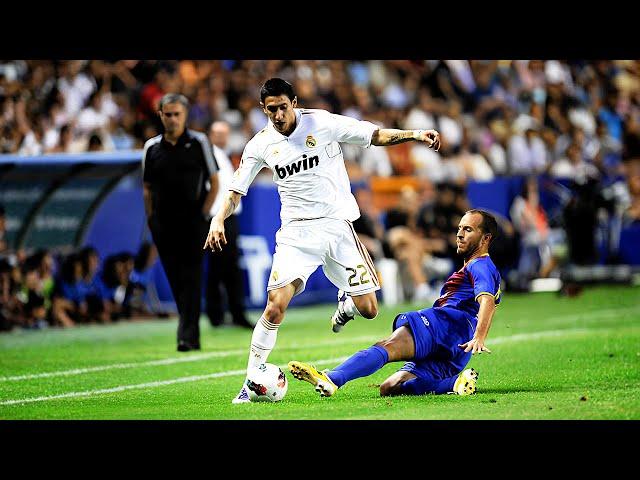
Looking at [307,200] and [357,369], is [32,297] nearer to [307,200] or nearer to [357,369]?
[307,200]

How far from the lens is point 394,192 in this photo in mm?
20734

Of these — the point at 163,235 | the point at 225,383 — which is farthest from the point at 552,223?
the point at 225,383

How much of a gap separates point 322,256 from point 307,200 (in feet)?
1.35

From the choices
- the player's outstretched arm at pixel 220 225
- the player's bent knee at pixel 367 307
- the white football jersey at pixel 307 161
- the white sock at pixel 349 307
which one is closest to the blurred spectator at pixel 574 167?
the white sock at pixel 349 307

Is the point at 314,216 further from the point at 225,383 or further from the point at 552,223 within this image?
the point at 552,223

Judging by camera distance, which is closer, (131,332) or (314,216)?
(314,216)

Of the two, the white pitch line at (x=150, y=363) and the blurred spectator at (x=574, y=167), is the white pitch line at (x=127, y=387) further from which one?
the blurred spectator at (x=574, y=167)

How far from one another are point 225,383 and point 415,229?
9.09 m

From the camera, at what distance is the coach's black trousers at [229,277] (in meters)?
14.9

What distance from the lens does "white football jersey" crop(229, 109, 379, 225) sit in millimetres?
9281

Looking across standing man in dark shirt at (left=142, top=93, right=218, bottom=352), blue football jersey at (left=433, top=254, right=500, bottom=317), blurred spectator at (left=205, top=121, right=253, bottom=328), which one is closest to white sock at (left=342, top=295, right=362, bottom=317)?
blue football jersey at (left=433, top=254, right=500, bottom=317)

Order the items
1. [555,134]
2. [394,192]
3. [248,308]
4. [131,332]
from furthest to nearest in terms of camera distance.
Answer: [555,134]
[394,192]
[248,308]
[131,332]

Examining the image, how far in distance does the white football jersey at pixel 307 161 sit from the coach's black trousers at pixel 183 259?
127 inches

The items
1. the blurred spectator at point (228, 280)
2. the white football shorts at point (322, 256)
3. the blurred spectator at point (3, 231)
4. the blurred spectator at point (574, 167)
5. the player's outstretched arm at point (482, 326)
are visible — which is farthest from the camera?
the blurred spectator at point (574, 167)
